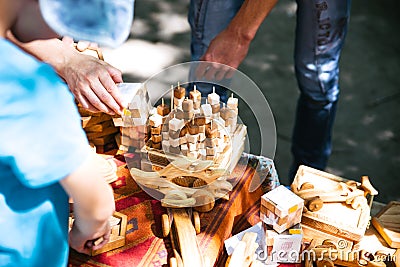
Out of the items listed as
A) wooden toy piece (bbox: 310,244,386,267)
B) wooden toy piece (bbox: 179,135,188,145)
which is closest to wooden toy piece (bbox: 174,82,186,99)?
wooden toy piece (bbox: 179,135,188,145)

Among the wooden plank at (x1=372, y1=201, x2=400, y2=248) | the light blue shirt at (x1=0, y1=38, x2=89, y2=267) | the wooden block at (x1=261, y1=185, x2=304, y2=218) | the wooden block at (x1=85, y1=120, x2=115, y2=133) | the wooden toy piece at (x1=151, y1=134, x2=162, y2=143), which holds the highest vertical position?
the light blue shirt at (x1=0, y1=38, x2=89, y2=267)

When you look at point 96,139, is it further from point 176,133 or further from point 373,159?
point 373,159

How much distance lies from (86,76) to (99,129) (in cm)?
17

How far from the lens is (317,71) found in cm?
171

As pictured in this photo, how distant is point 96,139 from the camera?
1322 millimetres

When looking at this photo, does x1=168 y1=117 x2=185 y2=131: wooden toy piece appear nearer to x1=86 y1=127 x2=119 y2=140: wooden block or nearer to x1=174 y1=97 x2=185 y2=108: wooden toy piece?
x1=174 y1=97 x2=185 y2=108: wooden toy piece

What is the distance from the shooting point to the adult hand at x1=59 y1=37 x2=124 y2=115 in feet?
3.80

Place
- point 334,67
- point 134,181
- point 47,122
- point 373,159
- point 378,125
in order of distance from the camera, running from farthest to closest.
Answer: point 378,125, point 373,159, point 334,67, point 134,181, point 47,122

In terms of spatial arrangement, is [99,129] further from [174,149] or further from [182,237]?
[182,237]

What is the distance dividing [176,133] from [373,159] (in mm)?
1291

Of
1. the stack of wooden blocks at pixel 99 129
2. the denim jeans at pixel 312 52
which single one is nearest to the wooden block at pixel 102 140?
the stack of wooden blocks at pixel 99 129

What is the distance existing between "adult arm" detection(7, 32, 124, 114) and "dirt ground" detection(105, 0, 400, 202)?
40.9 inches

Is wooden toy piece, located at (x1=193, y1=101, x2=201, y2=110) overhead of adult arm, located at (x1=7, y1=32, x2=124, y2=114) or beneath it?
beneath

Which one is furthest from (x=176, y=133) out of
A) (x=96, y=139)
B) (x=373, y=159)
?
(x=373, y=159)
